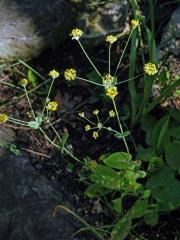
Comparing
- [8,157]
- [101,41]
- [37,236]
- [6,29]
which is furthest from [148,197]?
[6,29]

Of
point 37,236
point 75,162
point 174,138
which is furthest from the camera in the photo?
point 75,162

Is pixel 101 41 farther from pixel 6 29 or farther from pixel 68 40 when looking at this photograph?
pixel 6 29

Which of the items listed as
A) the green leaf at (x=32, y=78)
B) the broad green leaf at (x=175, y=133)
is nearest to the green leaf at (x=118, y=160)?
the broad green leaf at (x=175, y=133)

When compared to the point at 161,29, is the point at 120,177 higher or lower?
lower

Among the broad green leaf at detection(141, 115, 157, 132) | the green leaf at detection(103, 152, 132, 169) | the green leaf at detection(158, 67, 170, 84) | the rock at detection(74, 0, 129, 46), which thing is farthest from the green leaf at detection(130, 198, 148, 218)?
the rock at detection(74, 0, 129, 46)

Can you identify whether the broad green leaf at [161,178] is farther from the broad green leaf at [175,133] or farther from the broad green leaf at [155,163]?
the broad green leaf at [175,133]

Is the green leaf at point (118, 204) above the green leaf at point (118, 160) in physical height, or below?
below
